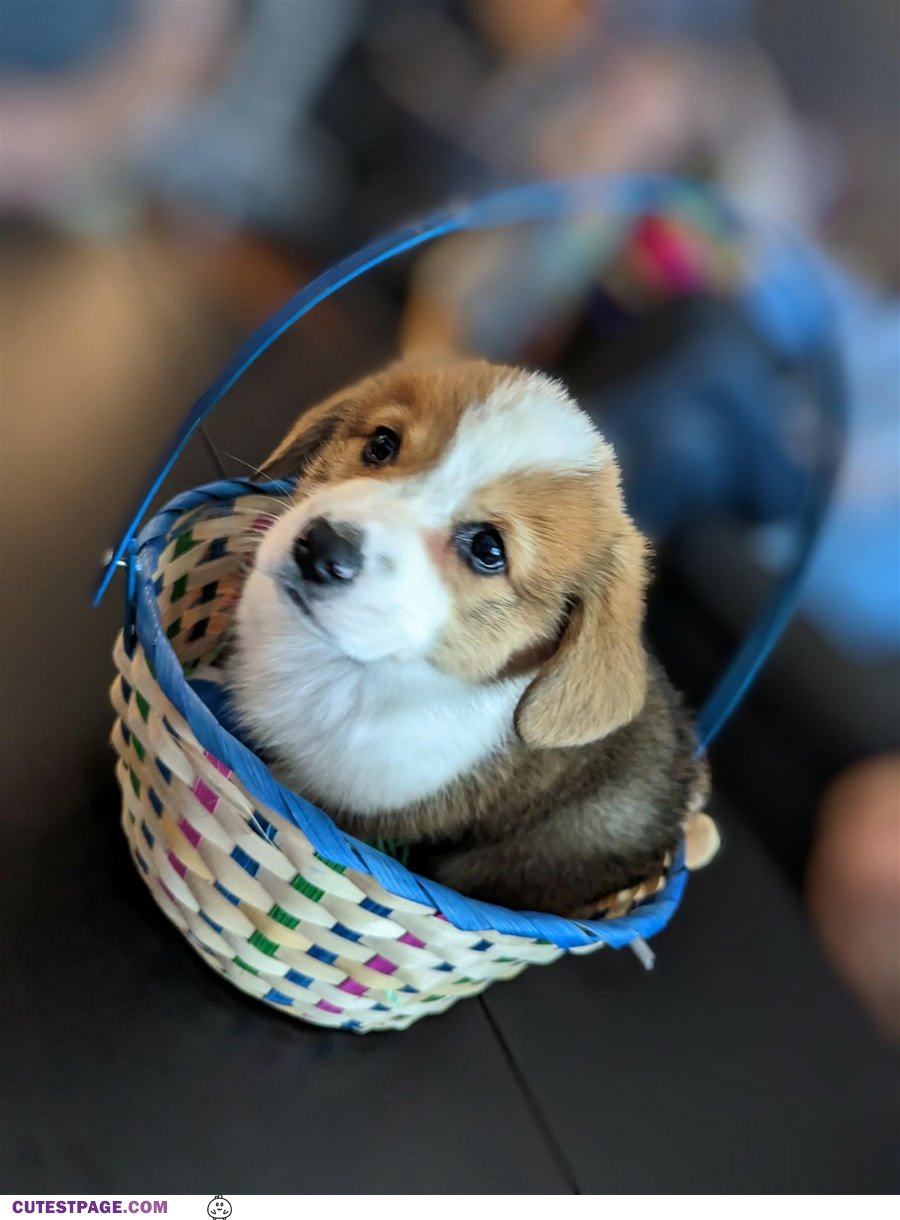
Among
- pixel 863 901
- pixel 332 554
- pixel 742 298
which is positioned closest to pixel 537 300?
pixel 742 298

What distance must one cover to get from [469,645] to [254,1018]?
0.59 metres

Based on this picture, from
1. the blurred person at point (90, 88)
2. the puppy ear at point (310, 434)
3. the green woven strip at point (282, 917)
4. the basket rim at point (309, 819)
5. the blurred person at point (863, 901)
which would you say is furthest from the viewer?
the blurred person at point (90, 88)

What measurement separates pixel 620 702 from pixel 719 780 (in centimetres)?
74

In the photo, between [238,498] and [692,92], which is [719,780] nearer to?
[238,498]

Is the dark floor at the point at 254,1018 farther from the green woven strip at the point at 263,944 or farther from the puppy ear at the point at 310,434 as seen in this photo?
the green woven strip at the point at 263,944

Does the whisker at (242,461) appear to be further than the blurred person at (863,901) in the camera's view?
No

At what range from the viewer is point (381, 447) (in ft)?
3.34

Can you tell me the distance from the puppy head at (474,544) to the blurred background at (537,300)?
127 mm

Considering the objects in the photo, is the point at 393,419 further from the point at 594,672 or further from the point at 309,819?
the point at 309,819

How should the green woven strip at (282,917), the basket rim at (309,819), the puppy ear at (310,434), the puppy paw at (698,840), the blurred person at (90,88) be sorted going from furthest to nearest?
the blurred person at (90,88)
the puppy paw at (698,840)
the puppy ear at (310,434)
the green woven strip at (282,917)
the basket rim at (309,819)

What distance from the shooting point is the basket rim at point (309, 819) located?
788 millimetres

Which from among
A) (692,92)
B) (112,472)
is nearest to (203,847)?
(112,472)
